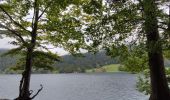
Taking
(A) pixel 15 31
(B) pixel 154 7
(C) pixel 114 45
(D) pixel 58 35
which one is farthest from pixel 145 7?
(A) pixel 15 31

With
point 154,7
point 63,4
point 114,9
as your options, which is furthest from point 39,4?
point 154,7

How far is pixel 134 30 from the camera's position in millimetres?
19297

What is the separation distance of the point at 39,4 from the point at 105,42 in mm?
5893

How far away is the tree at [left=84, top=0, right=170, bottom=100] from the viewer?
16.8m

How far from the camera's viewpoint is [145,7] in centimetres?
1558

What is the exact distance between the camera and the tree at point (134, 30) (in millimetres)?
16781

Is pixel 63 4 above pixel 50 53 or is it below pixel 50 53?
above

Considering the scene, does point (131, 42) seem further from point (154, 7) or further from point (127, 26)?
point (154, 7)

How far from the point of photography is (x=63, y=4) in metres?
21.0

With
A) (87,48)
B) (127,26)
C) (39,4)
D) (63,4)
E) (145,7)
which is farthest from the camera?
(87,48)

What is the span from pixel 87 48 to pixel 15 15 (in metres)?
5.96

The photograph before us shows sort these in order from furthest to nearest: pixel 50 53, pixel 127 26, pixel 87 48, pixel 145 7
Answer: pixel 50 53 < pixel 87 48 < pixel 127 26 < pixel 145 7

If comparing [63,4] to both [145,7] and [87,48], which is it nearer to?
[87,48]

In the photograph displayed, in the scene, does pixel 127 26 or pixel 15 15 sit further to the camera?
pixel 15 15
